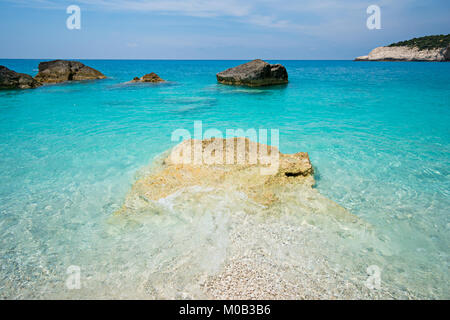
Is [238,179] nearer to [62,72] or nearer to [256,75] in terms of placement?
[256,75]

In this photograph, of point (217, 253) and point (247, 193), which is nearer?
point (217, 253)

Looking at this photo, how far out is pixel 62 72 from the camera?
36625mm

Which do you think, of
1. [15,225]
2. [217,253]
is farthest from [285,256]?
[15,225]

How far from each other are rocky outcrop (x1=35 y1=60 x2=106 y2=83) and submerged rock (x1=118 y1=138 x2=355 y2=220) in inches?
1553

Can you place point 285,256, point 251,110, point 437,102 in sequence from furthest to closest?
1. point 437,102
2. point 251,110
3. point 285,256

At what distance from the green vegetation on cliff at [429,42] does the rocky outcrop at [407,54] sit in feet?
6.61

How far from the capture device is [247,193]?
5285mm

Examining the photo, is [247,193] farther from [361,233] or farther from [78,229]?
[78,229]

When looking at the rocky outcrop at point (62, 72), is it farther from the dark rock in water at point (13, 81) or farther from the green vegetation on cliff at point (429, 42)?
the green vegetation on cliff at point (429, 42)

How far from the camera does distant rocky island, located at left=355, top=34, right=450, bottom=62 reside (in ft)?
310

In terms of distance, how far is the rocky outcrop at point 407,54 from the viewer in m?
93.6
